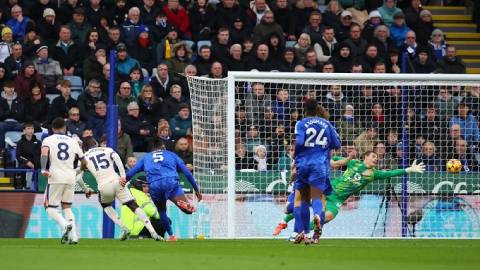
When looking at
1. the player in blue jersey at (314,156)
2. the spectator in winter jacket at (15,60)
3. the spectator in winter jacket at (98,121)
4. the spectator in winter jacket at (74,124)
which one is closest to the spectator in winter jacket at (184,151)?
the spectator in winter jacket at (98,121)

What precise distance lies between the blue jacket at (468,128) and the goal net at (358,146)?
0.06 feet

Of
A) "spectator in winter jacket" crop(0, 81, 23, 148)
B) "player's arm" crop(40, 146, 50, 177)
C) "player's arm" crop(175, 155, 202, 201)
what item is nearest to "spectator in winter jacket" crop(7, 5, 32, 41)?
"spectator in winter jacket" crop(0, 81, 23, 148)

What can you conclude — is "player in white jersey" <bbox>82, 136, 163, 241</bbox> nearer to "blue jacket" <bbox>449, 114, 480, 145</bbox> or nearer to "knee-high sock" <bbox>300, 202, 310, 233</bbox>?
"knee-high sock" <bbox>300, 202, 310, 233</bbox>

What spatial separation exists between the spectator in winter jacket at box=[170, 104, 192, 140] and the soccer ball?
4831mm

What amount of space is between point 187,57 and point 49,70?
2.69 meters

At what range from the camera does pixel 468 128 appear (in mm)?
21359

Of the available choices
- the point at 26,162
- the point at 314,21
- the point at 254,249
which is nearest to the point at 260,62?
the point at 314,21

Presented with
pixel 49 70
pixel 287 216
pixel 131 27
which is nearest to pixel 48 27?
pixel 49 70

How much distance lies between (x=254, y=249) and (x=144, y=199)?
5256 mm

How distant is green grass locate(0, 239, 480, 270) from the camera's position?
12.5 meters

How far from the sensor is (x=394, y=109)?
2145 centimetres

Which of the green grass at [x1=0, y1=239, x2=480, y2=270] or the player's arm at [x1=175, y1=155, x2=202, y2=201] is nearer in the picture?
the green grass at [x1=0, y1=239, x2=480, y2=270]

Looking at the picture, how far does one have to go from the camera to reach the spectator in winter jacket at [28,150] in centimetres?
2150

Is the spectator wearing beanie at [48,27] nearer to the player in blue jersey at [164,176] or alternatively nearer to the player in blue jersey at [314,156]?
the player in blue jersey at [164,176]
